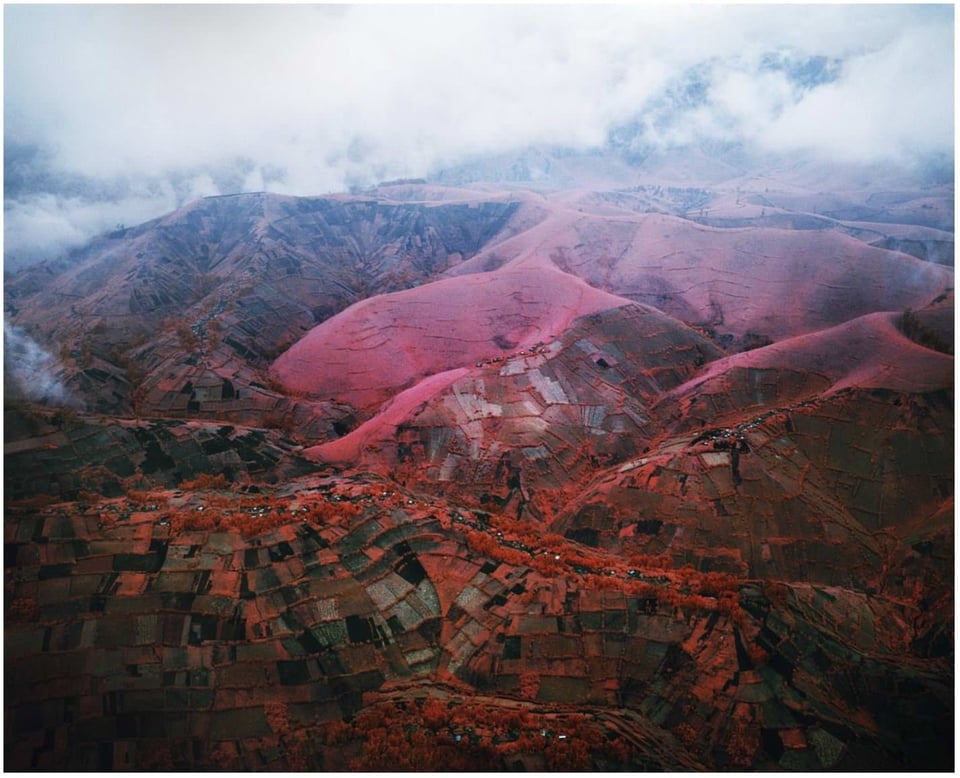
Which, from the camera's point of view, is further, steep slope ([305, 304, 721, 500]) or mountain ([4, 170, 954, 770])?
steep slope ([305, 304, 721, 500])

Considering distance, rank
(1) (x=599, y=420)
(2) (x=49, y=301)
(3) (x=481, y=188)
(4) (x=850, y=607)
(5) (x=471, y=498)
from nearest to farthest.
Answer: (4) (x=850, y=607) → (5) (x=471, y=498) → (1) (x=599, y=420) → (2) (x=49, y=301) → (3) (x=481, y=188)

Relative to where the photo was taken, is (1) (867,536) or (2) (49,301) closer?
(1) (867,536)

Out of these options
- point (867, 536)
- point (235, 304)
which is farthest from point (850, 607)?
point (235, 304)

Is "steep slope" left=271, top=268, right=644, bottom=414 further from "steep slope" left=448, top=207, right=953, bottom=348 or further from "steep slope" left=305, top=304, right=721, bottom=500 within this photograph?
Result: "steep slope" left=448, top=207, right=953, bottom=348

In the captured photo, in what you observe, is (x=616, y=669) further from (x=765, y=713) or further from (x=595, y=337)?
(x=595, y=337)

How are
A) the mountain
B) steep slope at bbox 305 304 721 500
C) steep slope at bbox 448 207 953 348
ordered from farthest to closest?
steep slope at bbox 448 207 953 348 → steep slope at bbox 305 304 721 500 → the mountain

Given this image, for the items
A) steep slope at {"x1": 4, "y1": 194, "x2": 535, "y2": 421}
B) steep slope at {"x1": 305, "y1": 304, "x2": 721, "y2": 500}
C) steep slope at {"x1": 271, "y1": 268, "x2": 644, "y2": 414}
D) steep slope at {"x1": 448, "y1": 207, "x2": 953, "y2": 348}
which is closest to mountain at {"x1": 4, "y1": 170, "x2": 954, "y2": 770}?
steep slope at {"x1": 305, "y1": 304, "x2": 721, "y2": 500}

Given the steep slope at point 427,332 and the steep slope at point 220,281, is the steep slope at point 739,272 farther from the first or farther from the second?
the steep slope at point 220,281

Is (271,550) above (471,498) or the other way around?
above
